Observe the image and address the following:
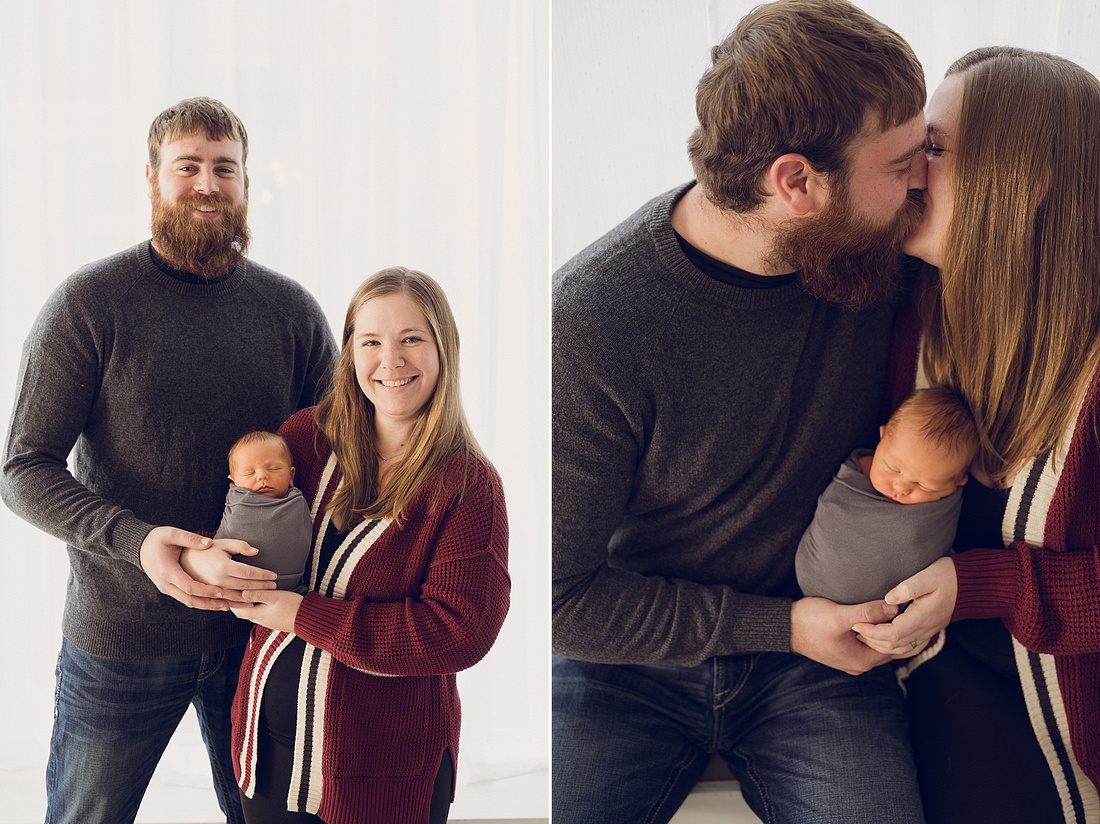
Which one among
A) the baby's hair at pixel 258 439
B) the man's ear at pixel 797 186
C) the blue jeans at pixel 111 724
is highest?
the man's ear at pixel 797 186

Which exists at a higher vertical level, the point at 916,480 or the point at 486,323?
the point at 486,323

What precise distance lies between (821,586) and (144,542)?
1.08 meters

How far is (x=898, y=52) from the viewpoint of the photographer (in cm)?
135

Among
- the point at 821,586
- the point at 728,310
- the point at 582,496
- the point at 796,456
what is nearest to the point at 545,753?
the point at 582,496

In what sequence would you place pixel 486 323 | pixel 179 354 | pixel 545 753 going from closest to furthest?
1. pixel 179 354
2. pixel 486 323
3. pixel 545 753

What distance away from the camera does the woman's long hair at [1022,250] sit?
4.54 ft

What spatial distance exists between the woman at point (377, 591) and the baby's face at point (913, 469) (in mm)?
672

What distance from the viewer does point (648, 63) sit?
5.52 feet

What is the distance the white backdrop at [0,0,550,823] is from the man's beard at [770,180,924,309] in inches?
17.6

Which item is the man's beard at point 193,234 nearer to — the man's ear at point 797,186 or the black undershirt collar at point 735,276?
the black undershirt collar at point 735,276

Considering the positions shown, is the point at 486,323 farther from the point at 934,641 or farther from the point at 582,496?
the point at 934,641

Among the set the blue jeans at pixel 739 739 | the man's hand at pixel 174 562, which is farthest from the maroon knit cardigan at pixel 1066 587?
the man's hand at pixel 174 562

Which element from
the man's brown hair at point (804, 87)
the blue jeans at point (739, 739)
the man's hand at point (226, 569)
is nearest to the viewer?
the man's hand at point (226, 569)

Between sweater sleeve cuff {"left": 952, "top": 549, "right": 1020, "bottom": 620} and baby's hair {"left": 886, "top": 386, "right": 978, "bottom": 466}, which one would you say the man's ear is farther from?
sweater sleeve cuff {"left": 952, "top": 549, "right": 1020, "bottom": 620}
